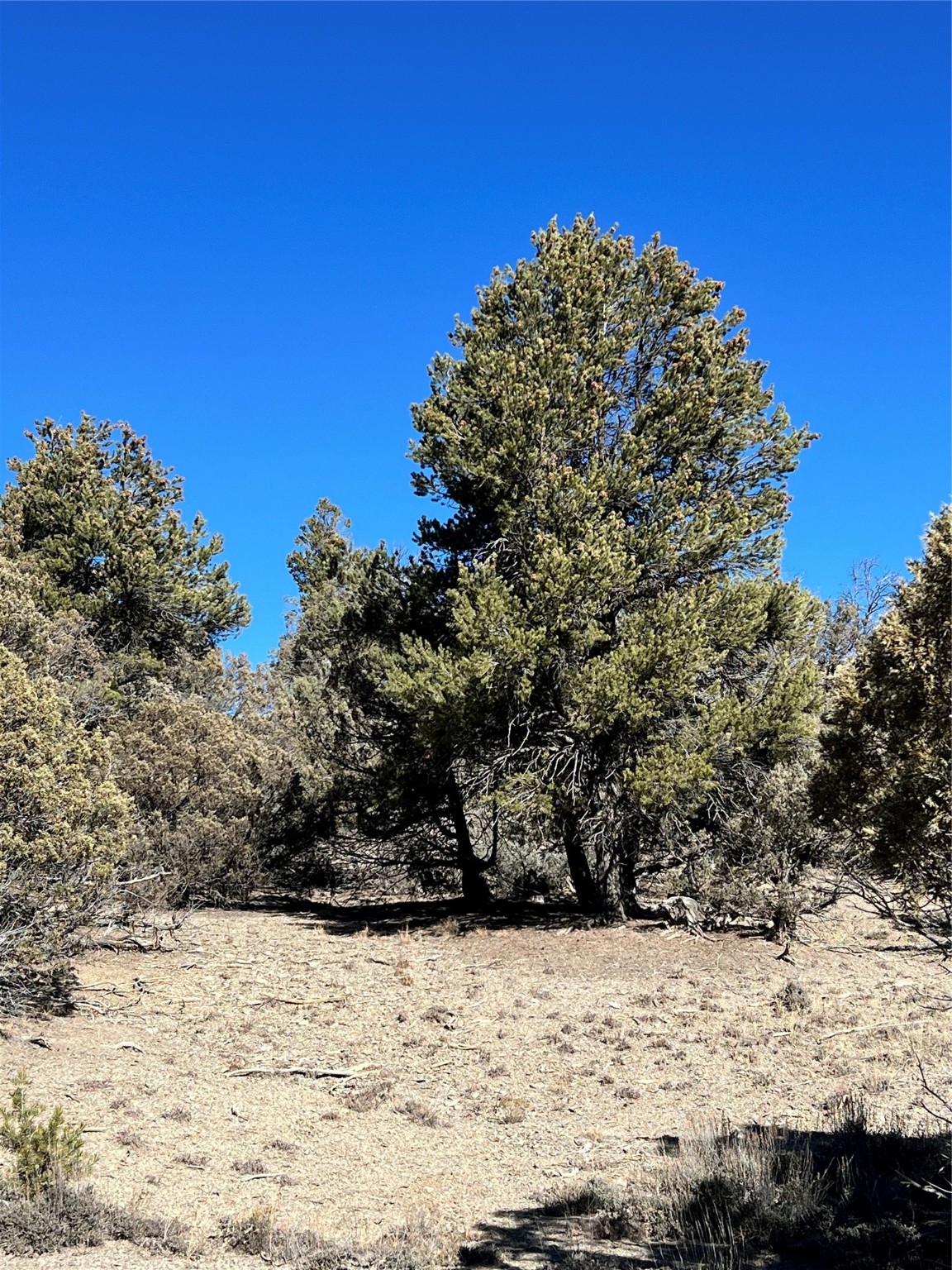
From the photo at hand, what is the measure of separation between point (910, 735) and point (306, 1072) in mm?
6962

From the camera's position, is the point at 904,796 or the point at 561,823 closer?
the point at 904,796

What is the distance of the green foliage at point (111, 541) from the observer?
23.5 meters

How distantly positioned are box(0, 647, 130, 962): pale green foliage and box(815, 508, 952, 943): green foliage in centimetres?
750

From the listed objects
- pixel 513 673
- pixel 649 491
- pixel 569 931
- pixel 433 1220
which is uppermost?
pixel 649 491

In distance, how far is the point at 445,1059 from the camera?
392 inches

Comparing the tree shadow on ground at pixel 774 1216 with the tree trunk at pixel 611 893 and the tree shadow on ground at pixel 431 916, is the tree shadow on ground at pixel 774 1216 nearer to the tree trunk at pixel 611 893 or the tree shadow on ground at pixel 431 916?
the tree shadow on ground at pixel 431 916

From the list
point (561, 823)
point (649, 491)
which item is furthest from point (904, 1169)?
point (649, 491)

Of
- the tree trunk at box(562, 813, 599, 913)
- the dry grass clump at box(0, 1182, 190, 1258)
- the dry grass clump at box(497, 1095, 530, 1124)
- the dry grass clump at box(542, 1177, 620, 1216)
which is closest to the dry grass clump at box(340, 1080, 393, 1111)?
the dry grass clump at box(497, 1095, 530, 1124)

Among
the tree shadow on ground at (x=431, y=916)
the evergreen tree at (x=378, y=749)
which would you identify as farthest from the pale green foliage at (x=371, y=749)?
the tree shadow on ground at (x=431, y=916)

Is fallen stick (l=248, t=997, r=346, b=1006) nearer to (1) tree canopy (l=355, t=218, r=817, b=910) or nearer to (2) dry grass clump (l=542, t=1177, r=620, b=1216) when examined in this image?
(1) tree canopy (l=355, t=218, r=817, b=910)

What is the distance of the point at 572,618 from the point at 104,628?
607 inches

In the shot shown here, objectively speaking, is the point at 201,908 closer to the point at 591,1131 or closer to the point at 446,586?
the point at 446,586

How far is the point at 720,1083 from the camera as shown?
29.3 ft

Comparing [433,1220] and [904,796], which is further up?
[904,796]
